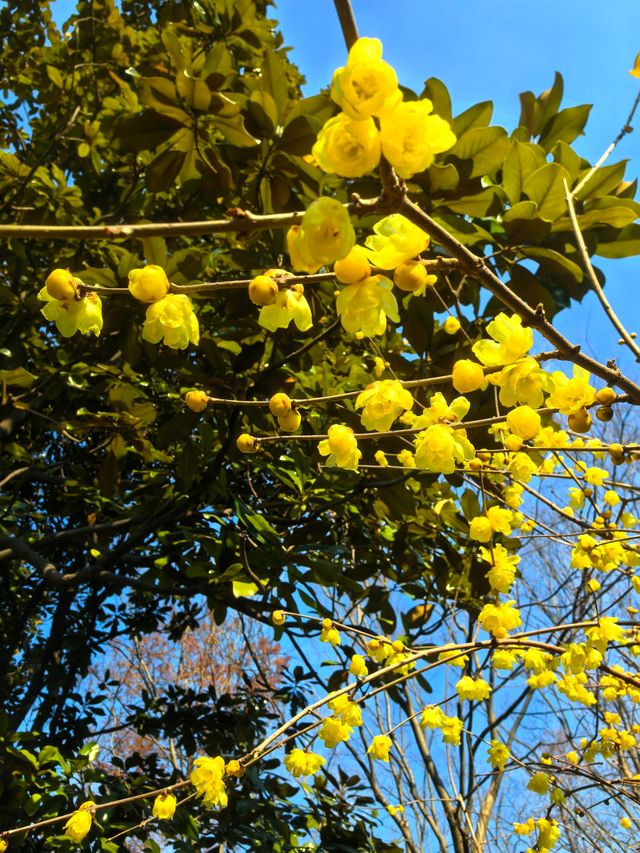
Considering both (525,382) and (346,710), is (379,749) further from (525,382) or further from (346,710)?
(525,382)

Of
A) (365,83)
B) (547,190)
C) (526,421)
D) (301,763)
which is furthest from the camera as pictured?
(301,763)

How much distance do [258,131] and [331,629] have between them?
1293 millimetres

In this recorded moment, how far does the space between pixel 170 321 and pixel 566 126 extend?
4.00ft

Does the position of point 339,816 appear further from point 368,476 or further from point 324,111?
point 324,111

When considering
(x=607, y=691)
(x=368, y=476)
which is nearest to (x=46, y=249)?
(x=368, y=476)

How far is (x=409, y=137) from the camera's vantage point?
0.48 m

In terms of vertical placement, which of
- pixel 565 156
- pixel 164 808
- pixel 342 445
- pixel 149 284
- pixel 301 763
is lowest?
pixel 164 808

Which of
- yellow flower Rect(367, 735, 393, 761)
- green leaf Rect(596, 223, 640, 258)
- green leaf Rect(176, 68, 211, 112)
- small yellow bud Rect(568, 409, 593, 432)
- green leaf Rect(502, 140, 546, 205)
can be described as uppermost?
green leaf Rect(596, 223, 640, 258)

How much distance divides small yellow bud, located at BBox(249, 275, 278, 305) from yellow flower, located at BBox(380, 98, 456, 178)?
162 millimetres

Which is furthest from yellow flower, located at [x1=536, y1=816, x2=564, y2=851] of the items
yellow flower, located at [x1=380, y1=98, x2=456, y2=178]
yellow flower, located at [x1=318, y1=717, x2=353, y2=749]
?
yellow flower, located at [x1=380, y1=98, x2=456, y2=178]

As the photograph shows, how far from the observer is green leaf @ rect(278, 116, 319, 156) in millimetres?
Answer: 1435

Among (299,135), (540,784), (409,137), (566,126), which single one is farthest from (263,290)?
(540,784)

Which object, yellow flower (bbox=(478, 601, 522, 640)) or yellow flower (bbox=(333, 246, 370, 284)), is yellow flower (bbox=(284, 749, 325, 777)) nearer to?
yellow flower (bbox=(478, 601, 522, 640))

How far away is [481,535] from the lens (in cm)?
134
